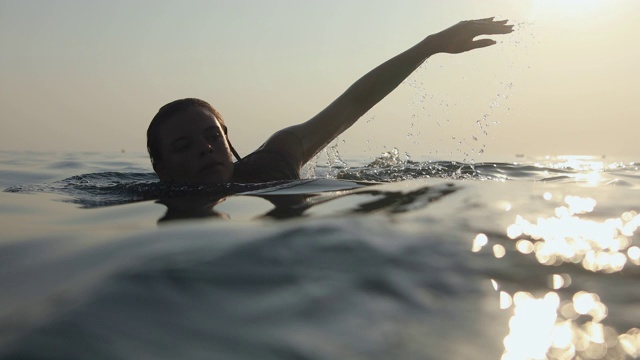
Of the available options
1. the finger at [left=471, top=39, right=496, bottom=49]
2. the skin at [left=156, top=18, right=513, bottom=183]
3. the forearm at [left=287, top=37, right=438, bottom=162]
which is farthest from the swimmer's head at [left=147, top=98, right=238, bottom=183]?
the finger at [left=471, top=39, right=496, bottom=49]

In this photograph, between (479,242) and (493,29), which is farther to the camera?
(493,29)

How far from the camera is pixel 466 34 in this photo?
5.18 m

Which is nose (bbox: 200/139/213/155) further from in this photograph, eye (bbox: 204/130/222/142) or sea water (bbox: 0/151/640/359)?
sea water (bbox: 0/151/640/359)

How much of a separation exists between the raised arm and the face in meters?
0.61

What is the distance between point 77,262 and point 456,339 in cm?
127

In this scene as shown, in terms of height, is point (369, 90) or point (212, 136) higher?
point (369, 90)

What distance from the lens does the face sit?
4.36 m

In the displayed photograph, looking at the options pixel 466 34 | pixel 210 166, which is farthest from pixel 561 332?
pixel 466 34

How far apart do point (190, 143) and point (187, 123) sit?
163mm

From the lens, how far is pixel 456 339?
1.25m

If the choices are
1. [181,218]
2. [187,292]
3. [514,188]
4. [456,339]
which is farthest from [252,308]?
[514,188]

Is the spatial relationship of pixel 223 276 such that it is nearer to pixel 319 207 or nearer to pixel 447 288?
pixel 447 288

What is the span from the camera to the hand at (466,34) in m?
5.14

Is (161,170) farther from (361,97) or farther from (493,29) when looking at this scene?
(493,29)
